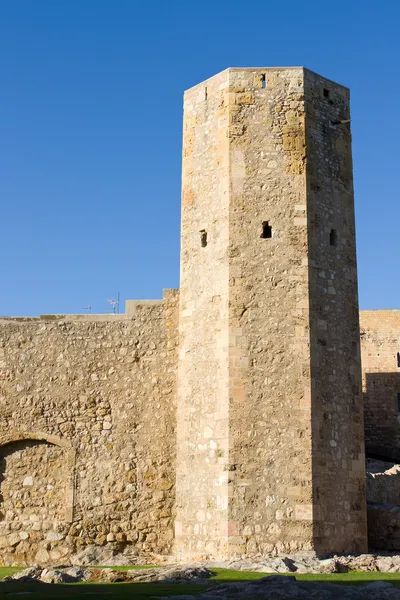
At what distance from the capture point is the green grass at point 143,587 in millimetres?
9771

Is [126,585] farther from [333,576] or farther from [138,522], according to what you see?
[138,522]

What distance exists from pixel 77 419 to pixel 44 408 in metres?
0.68

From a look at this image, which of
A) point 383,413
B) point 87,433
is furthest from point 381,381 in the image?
point 87,433

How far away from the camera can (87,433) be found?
53.9 ft

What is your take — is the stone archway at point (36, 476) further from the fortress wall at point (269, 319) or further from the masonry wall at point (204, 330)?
the fortress wall at point (269, 319)

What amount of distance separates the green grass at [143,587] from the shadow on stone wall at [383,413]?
1294cm

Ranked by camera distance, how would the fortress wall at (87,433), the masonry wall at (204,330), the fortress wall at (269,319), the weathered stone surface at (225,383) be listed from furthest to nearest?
the fortress wall at (87,433) → the masonry wall at (204,330) → the weathered stone surface at (225,383) → the fortress wall at (269,319)

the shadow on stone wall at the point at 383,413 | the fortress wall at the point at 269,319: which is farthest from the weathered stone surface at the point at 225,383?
the shadow on stone wall at the point at 383,413

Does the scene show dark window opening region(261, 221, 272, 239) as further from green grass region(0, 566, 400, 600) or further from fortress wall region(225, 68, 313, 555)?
green grass region(0, 566, 400, 600)

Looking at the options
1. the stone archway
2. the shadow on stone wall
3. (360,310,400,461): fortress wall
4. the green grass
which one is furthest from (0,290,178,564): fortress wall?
the shadow on stone wall

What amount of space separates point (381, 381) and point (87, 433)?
11719 mm

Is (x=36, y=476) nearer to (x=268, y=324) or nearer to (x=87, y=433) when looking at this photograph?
(x=87, y=433)

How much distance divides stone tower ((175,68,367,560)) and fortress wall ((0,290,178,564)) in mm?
1074

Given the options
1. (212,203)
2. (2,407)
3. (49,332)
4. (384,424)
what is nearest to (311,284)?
(212,203)
